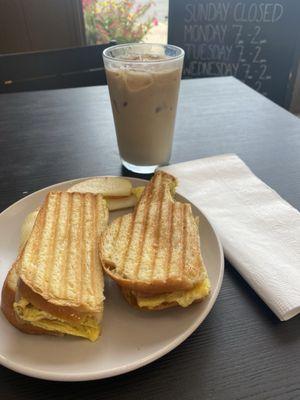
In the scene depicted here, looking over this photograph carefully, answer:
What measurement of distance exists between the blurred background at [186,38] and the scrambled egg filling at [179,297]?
1.55 metres

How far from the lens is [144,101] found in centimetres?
92

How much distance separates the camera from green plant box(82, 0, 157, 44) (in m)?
3.47

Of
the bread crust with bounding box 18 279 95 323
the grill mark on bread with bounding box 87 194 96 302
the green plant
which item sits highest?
the bread crust with bounding box 18 279 95 323

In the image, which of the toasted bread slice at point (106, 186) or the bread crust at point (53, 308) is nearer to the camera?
the bread crust at point (53, 308)

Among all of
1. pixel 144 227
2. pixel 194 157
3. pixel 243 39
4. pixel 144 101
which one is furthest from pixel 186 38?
pixel 144 227

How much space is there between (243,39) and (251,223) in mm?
2193

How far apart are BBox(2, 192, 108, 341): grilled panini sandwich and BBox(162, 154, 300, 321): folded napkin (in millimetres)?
300

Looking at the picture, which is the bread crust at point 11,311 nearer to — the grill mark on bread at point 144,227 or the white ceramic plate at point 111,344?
the white ceramic plate at point 111,344

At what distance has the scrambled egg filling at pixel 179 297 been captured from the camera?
1.86 feet

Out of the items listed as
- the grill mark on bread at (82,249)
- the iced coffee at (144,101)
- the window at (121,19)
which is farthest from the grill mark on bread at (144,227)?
the window at (121,19)

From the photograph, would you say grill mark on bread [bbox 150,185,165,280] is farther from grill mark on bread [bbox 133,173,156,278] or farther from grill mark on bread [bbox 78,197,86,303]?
grill mark on bread [bbox 78,197,86,303]

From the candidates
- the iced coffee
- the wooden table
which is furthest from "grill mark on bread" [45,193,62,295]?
the iced coffee

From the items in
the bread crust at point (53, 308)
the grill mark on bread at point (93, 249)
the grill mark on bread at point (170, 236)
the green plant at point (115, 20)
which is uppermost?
the bread crust at point (53, 308)

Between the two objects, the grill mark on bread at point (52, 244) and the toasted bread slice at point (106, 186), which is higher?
the grill mark on bread at point (52, 244)
